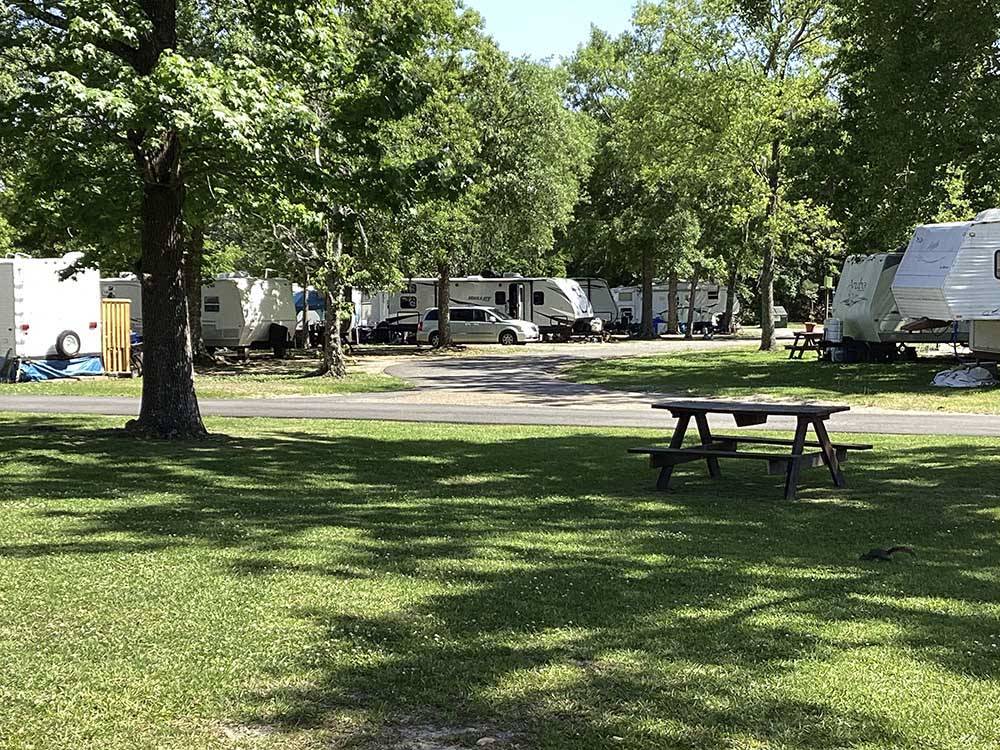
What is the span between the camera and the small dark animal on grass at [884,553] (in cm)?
696

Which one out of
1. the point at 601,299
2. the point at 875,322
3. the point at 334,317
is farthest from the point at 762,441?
the point at 601,299

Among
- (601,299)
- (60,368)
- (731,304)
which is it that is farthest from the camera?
(731,304)

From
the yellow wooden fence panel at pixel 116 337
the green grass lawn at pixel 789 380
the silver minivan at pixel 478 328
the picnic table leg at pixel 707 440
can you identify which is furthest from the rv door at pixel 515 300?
the picnic table leg at pixel 707 440

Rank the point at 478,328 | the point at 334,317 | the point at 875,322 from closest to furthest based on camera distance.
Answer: the point at 334,317 → the point at 875,322 → the point at 478,328

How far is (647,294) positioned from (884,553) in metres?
45.4

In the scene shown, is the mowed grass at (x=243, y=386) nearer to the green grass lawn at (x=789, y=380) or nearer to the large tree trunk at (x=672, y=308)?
the green grass lawn at (x=789, y=380)

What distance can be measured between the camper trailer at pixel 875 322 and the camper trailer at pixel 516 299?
18.6 meters

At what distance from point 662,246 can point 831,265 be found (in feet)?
49.3

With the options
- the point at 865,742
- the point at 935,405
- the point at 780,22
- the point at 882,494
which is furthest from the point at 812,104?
the point at 865,742

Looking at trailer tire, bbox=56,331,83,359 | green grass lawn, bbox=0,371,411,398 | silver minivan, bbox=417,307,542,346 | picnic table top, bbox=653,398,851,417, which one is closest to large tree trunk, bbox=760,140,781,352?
silver minivan, bbox=417,307,542,346

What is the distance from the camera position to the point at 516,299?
48000 millimetres

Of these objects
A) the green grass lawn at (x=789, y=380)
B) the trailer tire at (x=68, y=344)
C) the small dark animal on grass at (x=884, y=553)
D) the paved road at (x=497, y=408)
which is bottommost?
the paved road at (x=497, y=408)

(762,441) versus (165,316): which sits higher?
(165,316)

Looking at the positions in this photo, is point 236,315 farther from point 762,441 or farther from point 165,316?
→ point 762,441
